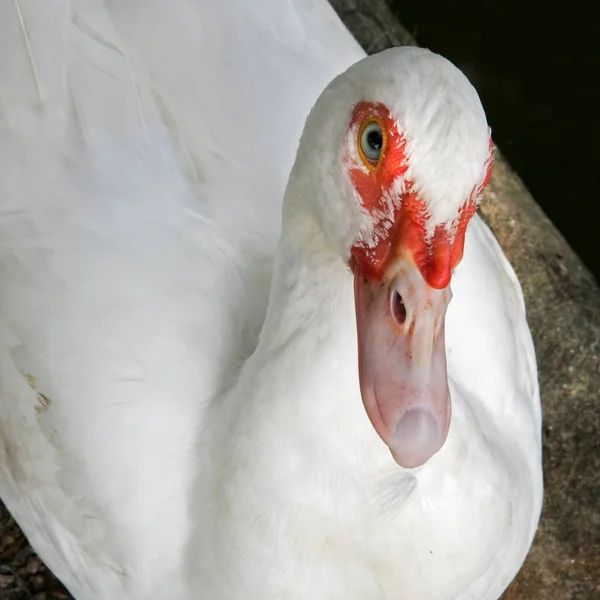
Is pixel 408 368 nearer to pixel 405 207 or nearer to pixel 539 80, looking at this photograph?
pixel 405 207

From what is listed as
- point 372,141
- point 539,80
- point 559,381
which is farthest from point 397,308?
point 539,80

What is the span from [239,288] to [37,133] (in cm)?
49

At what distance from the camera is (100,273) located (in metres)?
1.62

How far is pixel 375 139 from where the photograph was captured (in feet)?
3.67

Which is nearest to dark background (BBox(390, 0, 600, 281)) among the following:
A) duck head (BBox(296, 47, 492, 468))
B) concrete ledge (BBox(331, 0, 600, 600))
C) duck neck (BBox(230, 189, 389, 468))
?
concrete ledge (BBox(331, 0, 600, 600))

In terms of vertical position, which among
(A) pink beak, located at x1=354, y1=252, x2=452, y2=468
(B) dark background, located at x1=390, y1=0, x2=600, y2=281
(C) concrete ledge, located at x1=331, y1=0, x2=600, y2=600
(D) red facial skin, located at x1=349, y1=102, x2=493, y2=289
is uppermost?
(D) red facial skin, located at x1=349, y1=102, x2=493, y2=289

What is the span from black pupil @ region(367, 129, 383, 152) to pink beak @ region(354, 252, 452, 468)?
0.14 meters

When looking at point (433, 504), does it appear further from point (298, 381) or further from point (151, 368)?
point (151, 368)

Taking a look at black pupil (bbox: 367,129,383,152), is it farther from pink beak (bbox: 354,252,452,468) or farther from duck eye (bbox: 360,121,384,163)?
pink beak (bbox: 354,252,452,468)

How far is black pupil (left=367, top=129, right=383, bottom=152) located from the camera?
3.63 ft

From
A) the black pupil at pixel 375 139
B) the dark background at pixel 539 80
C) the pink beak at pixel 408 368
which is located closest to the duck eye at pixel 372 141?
the black pupil at pixel 375 139

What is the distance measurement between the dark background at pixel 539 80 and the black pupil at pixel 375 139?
2093mm

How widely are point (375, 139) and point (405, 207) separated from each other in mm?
97

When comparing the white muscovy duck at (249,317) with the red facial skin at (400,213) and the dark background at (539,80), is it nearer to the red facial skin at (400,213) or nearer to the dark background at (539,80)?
the red facial skin at (400,213)
